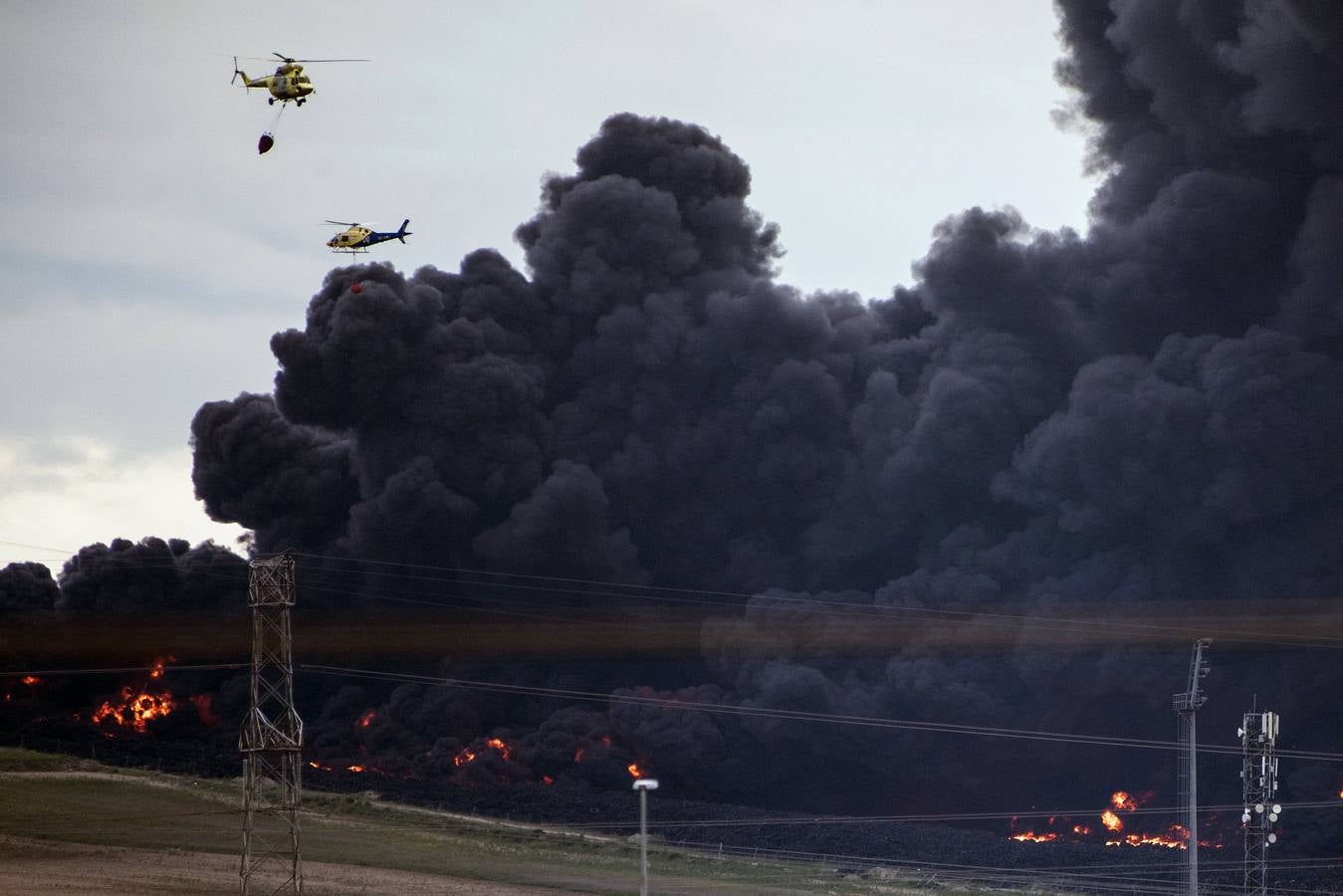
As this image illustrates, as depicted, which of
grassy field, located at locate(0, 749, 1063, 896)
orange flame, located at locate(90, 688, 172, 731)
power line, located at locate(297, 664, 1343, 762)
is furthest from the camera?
orange flame, located at locate(90, 688, 172, 731)

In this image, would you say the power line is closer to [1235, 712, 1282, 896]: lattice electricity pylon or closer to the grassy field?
the grassy field

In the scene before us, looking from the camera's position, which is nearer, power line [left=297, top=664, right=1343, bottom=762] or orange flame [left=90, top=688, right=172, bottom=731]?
power line [left=297, top=664, right=1343, bottom=762]

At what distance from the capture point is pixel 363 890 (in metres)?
81.2

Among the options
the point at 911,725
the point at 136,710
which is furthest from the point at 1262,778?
the point at 136,710

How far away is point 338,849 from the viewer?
308 ft

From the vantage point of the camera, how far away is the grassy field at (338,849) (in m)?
84.6

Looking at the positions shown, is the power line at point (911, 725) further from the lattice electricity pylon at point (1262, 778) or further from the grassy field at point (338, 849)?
the lattice electricity pylon at point (1262, 778)

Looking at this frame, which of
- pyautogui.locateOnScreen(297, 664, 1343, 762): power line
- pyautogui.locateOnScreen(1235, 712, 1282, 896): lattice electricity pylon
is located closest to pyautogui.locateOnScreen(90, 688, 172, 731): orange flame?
pyautogui.locateOnScreen(297, 664, 1343, 762): power line

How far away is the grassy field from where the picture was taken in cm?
8462

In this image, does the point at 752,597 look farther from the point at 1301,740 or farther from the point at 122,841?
the point at 122,841

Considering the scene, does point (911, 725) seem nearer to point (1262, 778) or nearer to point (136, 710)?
point (1262, 778)

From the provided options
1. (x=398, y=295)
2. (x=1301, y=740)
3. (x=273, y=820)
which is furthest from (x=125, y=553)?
(x=1301, y=740)

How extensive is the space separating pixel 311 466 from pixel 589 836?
4326 centimetres

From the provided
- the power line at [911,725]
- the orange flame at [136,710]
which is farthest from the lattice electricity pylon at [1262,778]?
the orange flame at [136,710]
